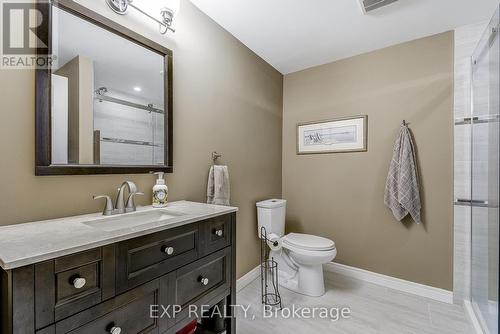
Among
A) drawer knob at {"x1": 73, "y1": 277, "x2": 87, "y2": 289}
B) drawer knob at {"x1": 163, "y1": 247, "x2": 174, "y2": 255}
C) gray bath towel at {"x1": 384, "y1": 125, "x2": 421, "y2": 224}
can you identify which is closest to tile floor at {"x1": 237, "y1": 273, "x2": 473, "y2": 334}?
gray bath towel at {"x1": 384, "y1": 125, "x2": 421, "y2": 224}

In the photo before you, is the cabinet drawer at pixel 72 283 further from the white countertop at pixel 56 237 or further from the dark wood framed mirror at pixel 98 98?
the dark wood framed mirror at pixel 98 98

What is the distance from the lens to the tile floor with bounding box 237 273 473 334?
1.69 metres

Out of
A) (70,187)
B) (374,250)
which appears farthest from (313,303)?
(70,187)

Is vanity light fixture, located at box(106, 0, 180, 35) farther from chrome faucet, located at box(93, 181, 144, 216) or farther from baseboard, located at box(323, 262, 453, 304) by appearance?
baseboard, located at box(323, 262, 453, 304)

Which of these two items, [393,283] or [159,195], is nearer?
[159,195]

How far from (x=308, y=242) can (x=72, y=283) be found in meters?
1.77

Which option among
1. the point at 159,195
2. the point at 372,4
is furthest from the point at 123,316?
the point at 372,4

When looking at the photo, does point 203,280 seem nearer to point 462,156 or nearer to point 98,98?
point 98,98

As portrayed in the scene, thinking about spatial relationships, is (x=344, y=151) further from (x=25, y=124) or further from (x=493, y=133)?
(x=25, y=124)

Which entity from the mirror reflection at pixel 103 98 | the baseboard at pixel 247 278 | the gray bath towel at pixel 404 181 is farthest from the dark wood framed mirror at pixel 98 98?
the gray bath towel at pixel 404 181

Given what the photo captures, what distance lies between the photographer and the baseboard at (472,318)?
165cm

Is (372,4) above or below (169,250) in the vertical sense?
above

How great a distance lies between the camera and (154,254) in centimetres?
100

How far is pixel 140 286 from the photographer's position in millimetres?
948
